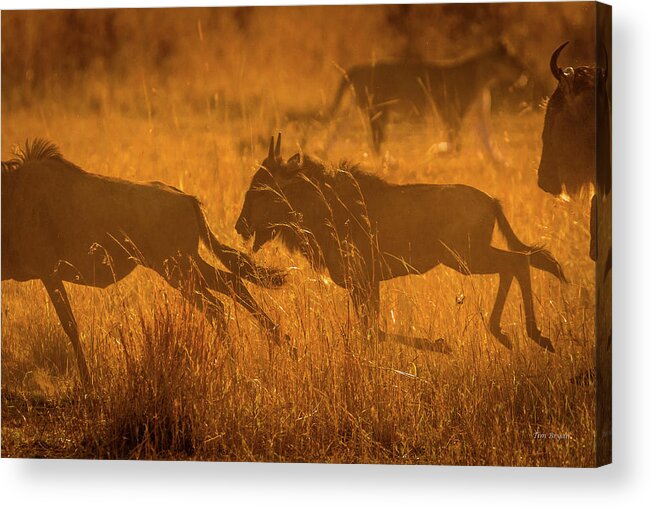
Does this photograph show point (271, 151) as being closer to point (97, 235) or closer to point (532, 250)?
point (97, 235)

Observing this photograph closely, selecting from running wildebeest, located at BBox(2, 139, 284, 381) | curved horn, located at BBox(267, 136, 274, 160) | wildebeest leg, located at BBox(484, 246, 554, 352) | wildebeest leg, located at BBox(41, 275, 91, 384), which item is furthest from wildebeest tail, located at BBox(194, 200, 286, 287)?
wildebeest leg, located at BBox(484, 246, 554, 352)

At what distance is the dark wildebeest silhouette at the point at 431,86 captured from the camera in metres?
7.78

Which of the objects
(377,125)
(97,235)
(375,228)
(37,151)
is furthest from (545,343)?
(37,151)

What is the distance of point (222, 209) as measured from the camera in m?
8.02

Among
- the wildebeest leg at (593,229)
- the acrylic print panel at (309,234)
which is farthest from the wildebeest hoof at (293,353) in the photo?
the wildebeest leg at (593,229)

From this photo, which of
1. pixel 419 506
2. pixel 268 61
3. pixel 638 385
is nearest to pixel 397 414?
pixel 419 506

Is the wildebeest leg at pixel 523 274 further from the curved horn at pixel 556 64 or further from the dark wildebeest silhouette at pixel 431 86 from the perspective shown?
the curved horn at pixel 556 64

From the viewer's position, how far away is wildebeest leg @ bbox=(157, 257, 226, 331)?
315 inches

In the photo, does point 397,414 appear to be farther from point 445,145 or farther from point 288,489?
point 445,145

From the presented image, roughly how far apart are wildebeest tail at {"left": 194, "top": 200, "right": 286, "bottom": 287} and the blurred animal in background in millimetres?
779

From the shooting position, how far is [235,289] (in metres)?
7.99

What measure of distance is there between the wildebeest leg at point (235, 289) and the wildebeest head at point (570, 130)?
4.79 feet

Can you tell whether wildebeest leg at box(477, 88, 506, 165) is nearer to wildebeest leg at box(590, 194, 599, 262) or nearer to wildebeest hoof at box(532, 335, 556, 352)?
wildebeest leg at box(590, 194, 599, 262)

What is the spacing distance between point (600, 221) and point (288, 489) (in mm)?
1975
